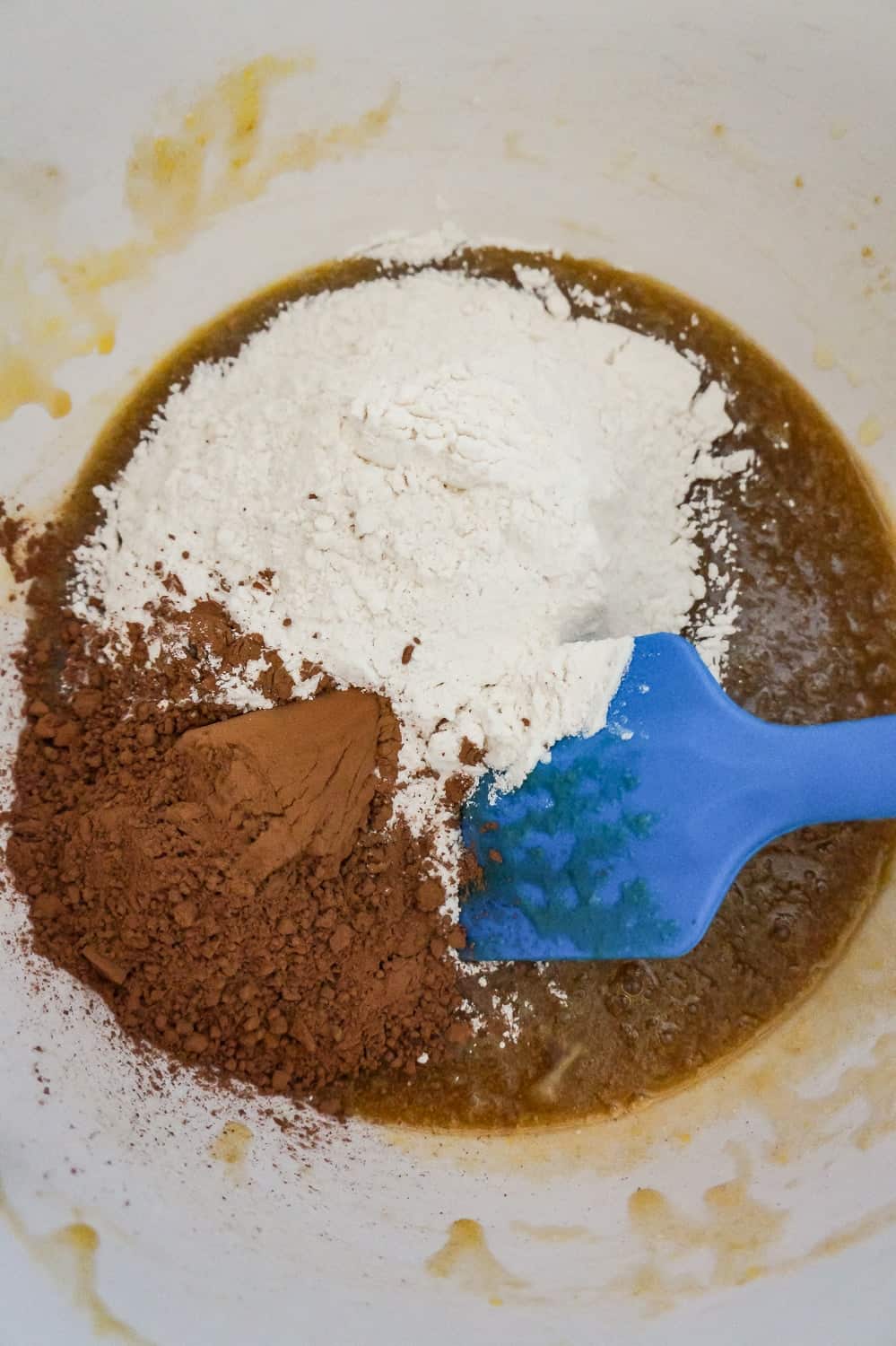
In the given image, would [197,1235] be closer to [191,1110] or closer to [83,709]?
[191,1110]

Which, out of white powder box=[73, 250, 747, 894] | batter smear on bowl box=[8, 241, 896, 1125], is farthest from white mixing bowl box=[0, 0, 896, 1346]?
white powder box=[73, 250, 747, 894]

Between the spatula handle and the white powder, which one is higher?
the white powder

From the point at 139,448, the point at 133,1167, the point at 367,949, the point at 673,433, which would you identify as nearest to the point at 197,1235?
the point at 133,1167

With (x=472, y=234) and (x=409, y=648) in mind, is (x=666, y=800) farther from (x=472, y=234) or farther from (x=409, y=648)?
(x=472, y=234)

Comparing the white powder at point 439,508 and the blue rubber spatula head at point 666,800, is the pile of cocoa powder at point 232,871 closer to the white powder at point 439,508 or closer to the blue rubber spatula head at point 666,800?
the white powder at point 439,508

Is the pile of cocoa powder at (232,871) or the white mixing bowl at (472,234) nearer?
the pile of cocoa powder at (232,871)

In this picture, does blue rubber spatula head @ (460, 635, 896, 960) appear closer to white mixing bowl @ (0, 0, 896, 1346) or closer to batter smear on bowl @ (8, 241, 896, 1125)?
batter smear on bowl @ (8, 241, 896, 1125)

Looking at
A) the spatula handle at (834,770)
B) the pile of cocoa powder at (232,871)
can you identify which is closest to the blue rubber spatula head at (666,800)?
the spatula handle at (834,770)

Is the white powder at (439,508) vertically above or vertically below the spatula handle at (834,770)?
above
